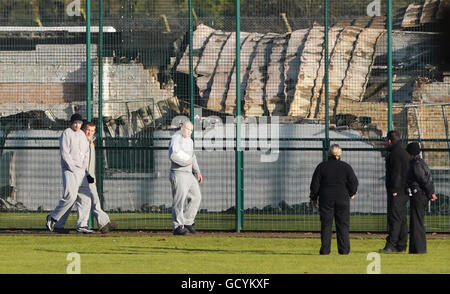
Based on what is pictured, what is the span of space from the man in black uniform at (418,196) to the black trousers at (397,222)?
0.19 m


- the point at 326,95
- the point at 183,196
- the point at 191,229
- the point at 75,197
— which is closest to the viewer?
the point at 183,196

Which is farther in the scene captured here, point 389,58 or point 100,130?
point 100,130

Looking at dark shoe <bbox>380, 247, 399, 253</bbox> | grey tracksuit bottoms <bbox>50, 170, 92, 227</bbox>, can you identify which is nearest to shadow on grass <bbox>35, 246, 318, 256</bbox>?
dark shoe <bbox>380, 247, 399, 253</bbox>

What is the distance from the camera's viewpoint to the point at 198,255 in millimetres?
16516

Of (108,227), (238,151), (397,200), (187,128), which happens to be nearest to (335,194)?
(397,200)

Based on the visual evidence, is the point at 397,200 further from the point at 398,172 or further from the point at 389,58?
the point at 389,58

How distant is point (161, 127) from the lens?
22.7 meters

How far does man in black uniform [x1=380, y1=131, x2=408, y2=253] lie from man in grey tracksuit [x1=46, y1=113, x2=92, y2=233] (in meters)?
5.16

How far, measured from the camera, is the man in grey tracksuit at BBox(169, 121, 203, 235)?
19656 mm

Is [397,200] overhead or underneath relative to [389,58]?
underneath

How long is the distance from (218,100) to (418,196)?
6290mm

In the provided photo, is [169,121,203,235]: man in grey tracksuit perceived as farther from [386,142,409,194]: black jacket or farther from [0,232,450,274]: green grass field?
[386,142,409,194]: black jacket

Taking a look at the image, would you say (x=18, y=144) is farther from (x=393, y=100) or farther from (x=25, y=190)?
(x=393, y=100)

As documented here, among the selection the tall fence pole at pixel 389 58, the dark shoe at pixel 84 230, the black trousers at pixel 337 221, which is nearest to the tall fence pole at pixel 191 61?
the dark shoe at pixel 84 230
